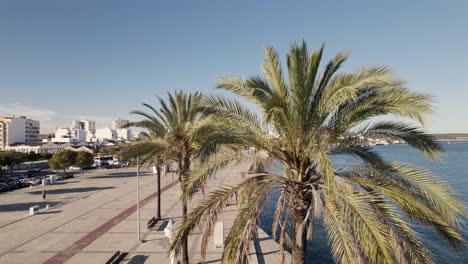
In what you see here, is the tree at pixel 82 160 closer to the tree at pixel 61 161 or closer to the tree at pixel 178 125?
the tree at pixel 61 161

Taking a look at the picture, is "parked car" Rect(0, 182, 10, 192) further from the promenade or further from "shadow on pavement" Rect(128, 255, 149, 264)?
"shadow on pavement" Rect(128, 255, 149, 264)

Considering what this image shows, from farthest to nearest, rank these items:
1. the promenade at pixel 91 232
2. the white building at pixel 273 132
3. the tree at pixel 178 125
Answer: the promenade at pixel 91 232, the tree at pixel 178 125, the white building at pixel 273 132

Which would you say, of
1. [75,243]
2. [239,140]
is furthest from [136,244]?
[239,140]

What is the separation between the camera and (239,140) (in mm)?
6781

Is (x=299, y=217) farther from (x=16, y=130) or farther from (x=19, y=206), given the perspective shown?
(x=16, y=130)

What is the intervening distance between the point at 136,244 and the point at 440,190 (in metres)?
16.1

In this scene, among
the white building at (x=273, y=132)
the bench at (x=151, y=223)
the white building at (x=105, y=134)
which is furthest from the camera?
the white building at (x=105, y=134)

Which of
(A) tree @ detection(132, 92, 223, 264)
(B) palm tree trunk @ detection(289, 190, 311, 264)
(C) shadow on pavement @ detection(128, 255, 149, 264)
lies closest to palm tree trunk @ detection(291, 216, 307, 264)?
(B) palm tree trunk @ detection(289, 190, 311, 264)

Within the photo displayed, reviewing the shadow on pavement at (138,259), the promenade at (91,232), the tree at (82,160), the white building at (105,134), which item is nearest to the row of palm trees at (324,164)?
the promenade at (91,232)

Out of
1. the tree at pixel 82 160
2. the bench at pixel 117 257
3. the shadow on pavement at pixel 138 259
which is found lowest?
the shadow on pavement at pixel 138 259

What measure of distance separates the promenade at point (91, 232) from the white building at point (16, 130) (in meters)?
99.1

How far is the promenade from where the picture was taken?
15062 millimetres

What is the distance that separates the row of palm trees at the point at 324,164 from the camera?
505 cm

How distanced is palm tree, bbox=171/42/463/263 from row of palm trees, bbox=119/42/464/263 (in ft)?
0.07
